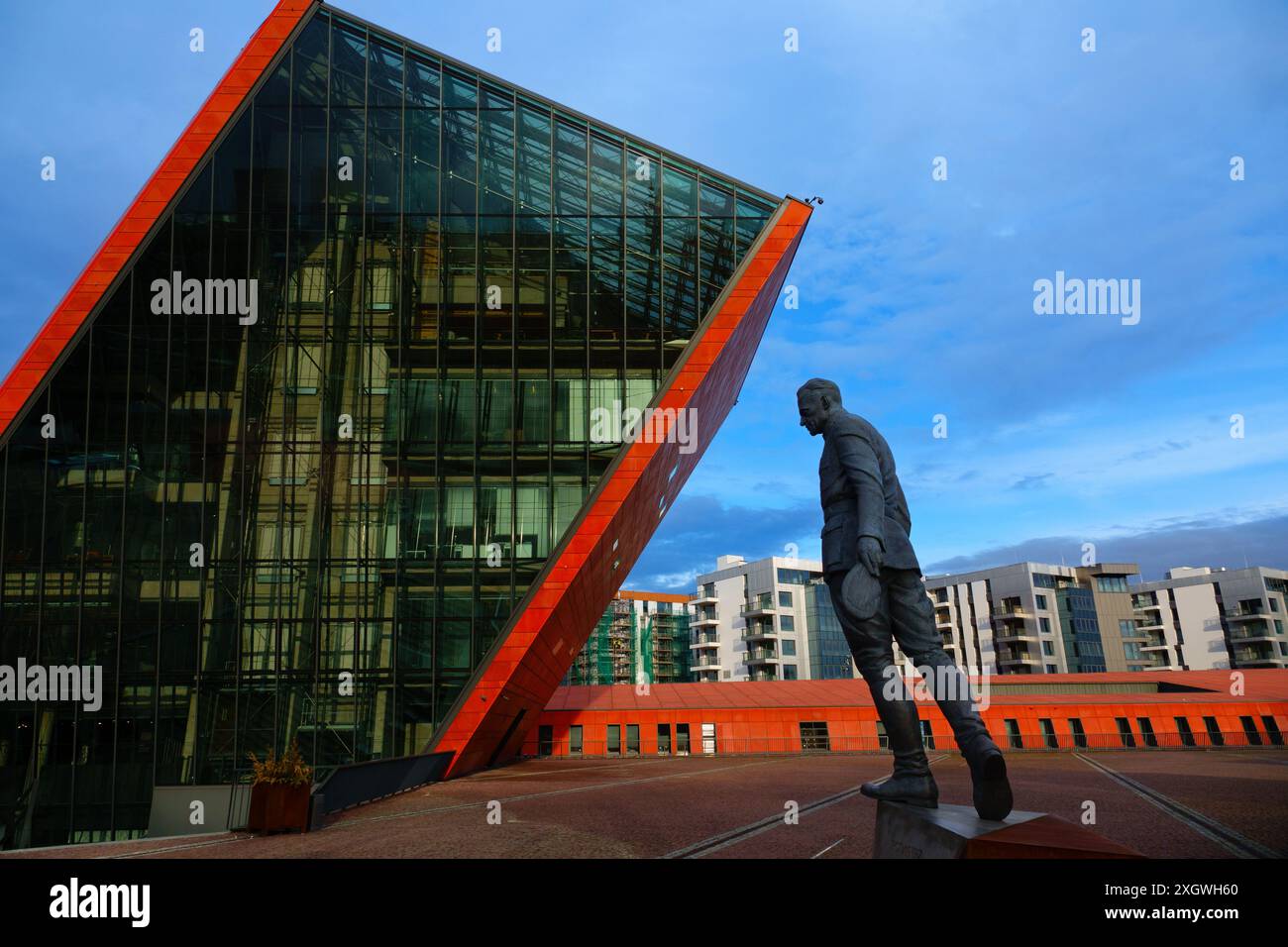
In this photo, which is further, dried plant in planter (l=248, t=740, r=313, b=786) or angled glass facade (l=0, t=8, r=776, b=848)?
angled glass facade (l=0, t=8, r=776, b=848)

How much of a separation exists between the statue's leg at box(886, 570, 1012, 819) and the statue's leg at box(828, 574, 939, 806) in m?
0.20

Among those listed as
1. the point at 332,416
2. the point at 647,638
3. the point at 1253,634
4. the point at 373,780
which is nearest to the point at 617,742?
the point at 332,416

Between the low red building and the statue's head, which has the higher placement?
the statue's head

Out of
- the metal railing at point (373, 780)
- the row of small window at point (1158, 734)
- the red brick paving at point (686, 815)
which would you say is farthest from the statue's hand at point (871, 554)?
the row of small window at point (1158, 734)

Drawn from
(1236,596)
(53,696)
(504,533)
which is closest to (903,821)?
(504,533)

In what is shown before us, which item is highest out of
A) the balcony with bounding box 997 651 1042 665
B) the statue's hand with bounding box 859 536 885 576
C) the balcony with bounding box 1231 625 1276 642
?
the statue's hand with bounding box 859 536 885 576

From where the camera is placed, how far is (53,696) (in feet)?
72.2

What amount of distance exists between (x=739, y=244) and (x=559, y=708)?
24.3 metres

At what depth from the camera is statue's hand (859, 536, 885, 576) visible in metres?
7.40

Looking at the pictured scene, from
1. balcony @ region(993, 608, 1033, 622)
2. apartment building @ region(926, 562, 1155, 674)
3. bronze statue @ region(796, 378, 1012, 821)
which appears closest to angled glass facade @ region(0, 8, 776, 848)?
bronze statue @ region(796, 378, 1012, 821)

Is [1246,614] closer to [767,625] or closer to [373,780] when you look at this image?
[767,625]

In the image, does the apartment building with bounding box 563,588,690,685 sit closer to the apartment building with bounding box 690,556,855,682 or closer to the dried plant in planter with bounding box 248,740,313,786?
the apartment building with bounding box 690,556,855,682

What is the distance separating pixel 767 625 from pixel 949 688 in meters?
93.9

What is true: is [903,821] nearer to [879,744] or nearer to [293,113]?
[293,113]
